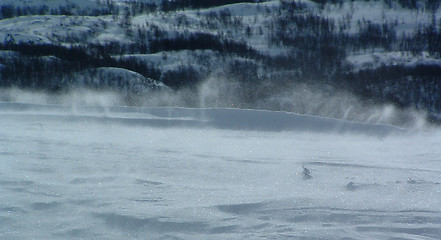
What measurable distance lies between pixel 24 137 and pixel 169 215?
6.30ft

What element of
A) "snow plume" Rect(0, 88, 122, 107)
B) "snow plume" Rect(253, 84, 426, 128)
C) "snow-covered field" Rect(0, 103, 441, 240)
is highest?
"snow-covered field" Rect(0, 103, 441, 240)

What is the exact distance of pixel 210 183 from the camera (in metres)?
2.14

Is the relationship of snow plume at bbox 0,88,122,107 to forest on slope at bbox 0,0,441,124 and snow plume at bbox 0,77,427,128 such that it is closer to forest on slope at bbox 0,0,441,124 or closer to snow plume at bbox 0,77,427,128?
snow plume at bbox 0,77,427,128

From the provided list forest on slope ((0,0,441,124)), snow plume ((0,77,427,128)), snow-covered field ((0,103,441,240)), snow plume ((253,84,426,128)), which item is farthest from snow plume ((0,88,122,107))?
snow-covered field ((0,103,441,240))

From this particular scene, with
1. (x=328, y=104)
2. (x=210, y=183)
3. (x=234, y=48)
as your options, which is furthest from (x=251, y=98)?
(x=210, y=183)

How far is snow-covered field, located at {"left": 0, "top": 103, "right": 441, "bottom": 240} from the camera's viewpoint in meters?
1.58

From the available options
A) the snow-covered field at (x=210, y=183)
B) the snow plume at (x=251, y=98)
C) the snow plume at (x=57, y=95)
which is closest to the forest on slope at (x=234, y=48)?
the snow plume at (x=251, y=98)

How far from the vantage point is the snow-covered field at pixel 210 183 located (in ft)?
5.18

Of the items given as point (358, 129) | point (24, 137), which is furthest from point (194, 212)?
point (358, 129)

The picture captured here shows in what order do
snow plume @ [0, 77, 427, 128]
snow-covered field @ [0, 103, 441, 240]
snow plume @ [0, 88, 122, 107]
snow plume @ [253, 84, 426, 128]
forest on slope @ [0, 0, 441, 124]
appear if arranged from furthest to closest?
1. forest on slope @ [0, 0, 441, 124]
2. snow plume @ [0, 77, 427, 128]
3. snow plume @ [253, 84, 426, 128]
4. snow plume @ [0, 88, 122, 107]
5. snow-covered field @ [0, 103, 441, 240]

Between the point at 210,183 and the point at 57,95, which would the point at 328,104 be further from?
the point at 210,183

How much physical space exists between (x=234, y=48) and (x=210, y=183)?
13.8 m

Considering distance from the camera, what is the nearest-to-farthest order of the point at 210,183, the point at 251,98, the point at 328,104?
the point at 210,183
the point at 328,104
the point at 251,98

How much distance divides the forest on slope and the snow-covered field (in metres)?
7.07
